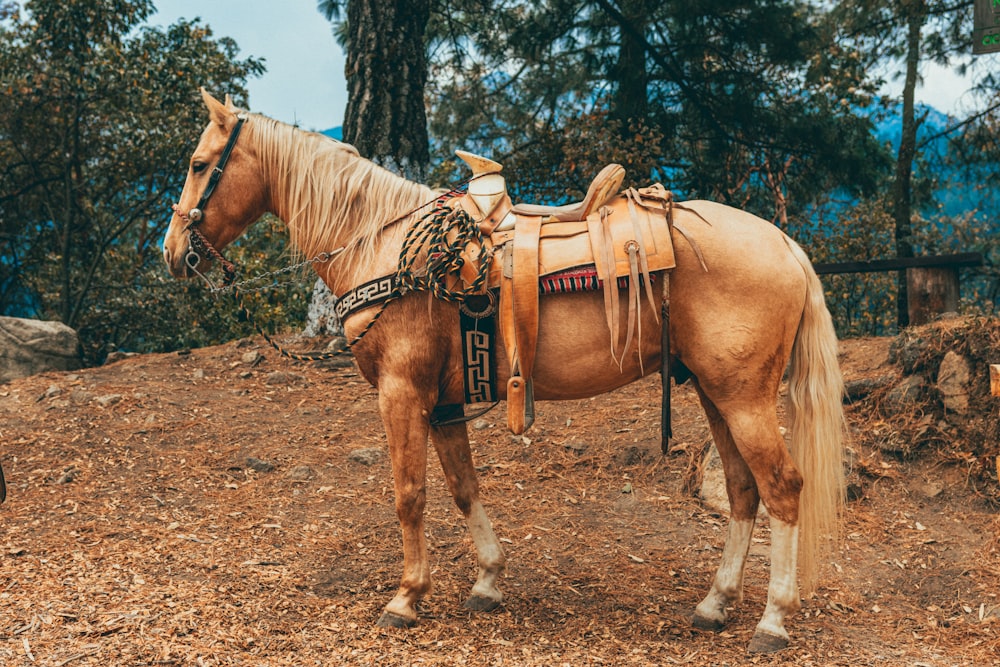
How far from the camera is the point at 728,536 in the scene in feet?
12.1

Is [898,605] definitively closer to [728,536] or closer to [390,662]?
[728,536]

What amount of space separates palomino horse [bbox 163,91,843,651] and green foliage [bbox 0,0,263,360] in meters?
7.25

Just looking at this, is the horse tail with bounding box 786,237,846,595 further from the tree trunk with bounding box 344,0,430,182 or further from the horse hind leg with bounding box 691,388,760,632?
the tree trunk with bounding box 344,0,430,182

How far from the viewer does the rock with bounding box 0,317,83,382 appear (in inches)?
286

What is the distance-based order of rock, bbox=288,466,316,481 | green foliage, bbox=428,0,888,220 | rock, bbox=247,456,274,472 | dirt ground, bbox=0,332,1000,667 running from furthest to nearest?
green foliage, bbox=428,0,888,220, rock, bbox=247,456,274,472, rock, bbox=288,466,316,481, dirt ground, bbox=0,332,1000,667

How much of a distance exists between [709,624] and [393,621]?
1.36 m

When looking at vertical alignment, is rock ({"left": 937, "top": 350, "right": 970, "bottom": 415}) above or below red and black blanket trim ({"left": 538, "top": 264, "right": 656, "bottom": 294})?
below

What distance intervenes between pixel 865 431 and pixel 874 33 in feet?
22.0

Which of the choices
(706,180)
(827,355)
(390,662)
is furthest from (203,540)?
(706,180)

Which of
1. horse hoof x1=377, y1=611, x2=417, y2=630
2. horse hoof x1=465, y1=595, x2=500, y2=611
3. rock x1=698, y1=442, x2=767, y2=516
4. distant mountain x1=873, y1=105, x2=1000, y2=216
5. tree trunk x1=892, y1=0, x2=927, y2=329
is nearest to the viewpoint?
horse hoof x1=377, y1=611, x2=417, y2=630

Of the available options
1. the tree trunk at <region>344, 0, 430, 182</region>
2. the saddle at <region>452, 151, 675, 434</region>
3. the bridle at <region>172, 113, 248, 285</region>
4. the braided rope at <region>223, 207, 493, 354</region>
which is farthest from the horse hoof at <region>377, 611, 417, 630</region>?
the tree trunk at <region>344, 0, 430, 182</region>

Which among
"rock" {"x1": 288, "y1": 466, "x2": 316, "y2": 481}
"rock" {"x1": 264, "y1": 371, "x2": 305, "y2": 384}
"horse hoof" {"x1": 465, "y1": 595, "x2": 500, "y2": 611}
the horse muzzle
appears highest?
the horse muzzle

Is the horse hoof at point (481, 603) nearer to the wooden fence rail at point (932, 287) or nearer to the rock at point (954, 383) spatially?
the rock at point (954, 383)

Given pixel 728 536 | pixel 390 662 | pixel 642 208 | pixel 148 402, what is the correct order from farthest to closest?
pixel 148 402 < pixel 728 536 < pixel 642 208 < pixel 390 662
